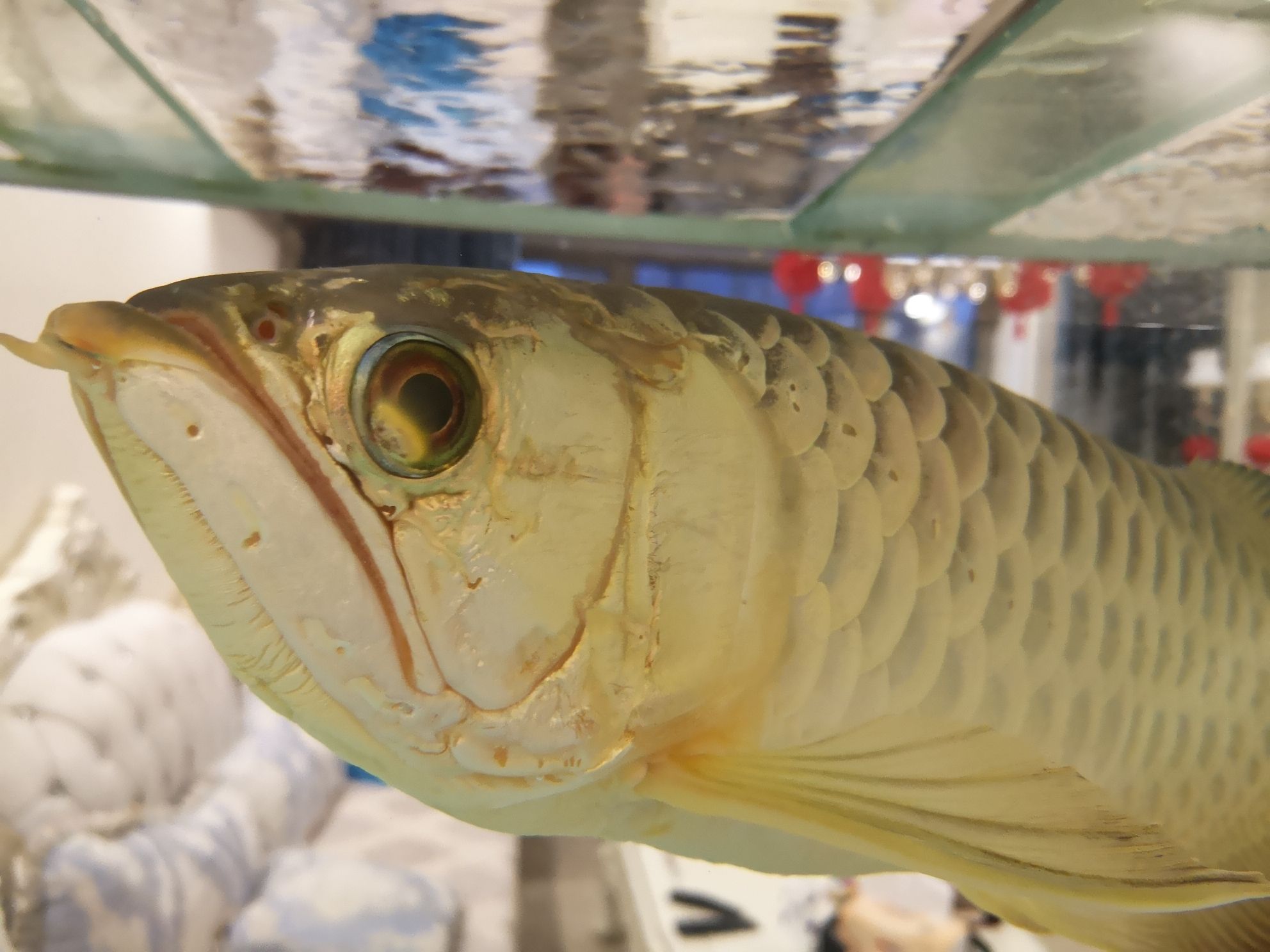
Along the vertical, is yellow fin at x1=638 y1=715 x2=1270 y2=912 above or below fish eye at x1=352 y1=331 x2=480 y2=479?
below

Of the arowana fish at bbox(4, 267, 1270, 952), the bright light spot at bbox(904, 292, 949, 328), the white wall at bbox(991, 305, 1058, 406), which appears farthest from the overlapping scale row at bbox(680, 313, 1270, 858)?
the bright light spot at bbox(904, 292, 949, 328)

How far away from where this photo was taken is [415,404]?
0.44 m

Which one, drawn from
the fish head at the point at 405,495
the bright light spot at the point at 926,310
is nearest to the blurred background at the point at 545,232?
the bright light spot at the point at 926,310

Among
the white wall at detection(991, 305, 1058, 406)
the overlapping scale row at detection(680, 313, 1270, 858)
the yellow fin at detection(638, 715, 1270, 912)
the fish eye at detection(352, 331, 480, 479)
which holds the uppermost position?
the white wall at detection(991, 305, 1058, 406)

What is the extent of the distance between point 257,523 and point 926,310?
1.77 meters

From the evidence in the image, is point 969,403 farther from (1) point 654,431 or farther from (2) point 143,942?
(2) point 143,942

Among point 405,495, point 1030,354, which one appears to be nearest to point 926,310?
point 1030,354

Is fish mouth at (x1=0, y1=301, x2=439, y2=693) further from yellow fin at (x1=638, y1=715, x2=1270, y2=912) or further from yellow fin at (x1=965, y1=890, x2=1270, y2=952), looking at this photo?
yellow fin at (x1=965, y1=890, x2=1270, y2=952)

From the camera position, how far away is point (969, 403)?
649 millimetres

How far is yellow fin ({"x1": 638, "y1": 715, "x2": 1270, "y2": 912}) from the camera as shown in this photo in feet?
1.42

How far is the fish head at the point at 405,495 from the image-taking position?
40 cm

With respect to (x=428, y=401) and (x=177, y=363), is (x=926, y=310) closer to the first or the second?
(x=428, y=401)

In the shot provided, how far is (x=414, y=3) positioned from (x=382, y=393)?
0.61 meters

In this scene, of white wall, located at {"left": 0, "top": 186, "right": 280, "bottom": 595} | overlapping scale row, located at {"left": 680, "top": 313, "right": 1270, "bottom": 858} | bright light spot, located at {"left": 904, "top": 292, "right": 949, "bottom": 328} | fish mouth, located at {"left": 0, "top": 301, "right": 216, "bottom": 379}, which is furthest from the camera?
bright light spot, located at {"left": 904, "top": 292, "right": 949, "bottom": 328}
